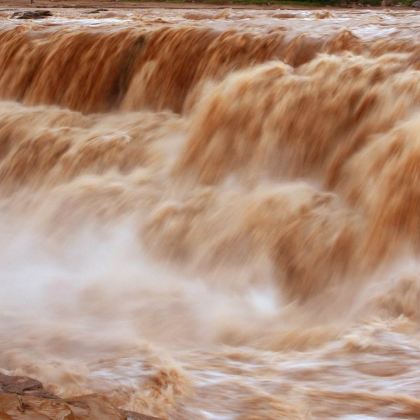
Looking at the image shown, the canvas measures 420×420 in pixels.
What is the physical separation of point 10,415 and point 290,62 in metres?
5.50

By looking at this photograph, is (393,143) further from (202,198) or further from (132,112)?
(132,112)

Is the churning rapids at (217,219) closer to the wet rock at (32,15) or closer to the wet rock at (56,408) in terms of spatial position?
the wet rock at (56,408)

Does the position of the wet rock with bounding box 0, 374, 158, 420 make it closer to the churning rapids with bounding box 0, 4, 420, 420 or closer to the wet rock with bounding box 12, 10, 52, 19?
the churning rapids with bounding box 0, 4, 420, 420

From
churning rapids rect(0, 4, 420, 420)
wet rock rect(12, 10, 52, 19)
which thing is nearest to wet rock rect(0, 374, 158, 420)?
churning rapids rect(0, 4, 420, 420)

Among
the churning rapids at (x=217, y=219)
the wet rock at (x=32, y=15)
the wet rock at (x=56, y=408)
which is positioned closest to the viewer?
the wet rock at (x=56, y=408)

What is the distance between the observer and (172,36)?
925 cm

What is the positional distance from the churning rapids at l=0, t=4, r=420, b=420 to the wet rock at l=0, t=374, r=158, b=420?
1.33ft

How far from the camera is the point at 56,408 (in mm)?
3424

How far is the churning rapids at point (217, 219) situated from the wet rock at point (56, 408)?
0.40 m

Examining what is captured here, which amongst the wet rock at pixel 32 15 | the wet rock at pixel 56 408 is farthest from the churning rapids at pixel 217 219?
A: the wet rock at pixel 32 15

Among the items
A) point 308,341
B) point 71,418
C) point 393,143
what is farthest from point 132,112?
point 71,418

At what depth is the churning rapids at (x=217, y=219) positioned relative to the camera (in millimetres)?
4402

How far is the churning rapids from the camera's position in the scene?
4.40 meters

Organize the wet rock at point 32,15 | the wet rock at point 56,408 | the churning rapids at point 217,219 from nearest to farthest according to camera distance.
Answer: the wet rock at point 56,408
the churning rapids at point 217,219
the wet rock at point 32,15
